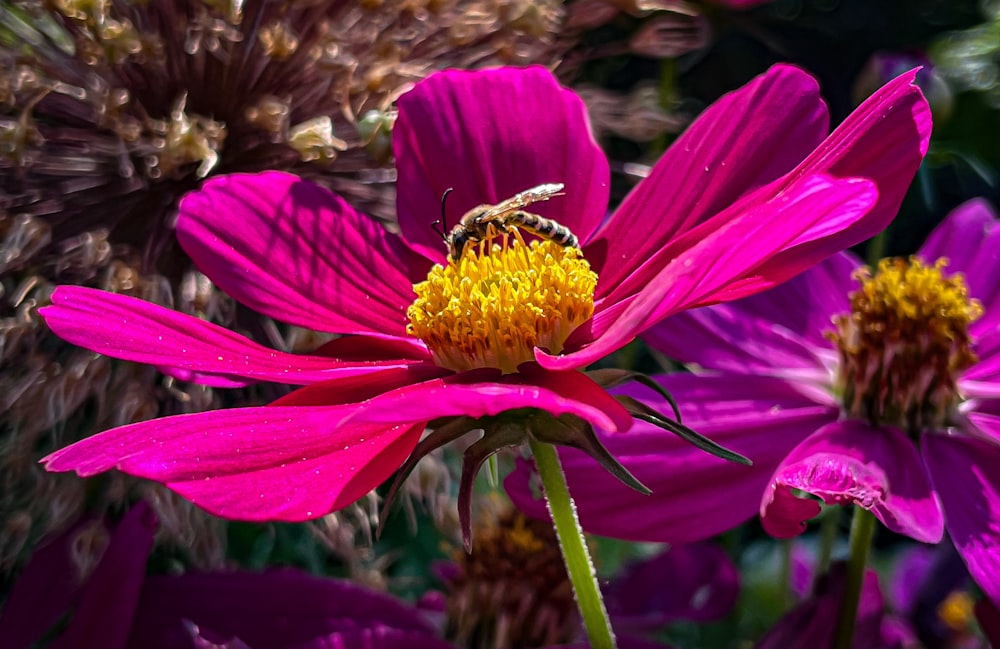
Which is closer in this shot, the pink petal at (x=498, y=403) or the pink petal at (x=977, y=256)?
the pink petal at (x=498, y=403)

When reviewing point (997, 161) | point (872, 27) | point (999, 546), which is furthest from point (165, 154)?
point (872, 27)

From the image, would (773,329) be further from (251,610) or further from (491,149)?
(251,610)

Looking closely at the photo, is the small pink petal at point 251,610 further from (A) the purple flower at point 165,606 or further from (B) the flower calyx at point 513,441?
(B) the flower calyx at point 513,441

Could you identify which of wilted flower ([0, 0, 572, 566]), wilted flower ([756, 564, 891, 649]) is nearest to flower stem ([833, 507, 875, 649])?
wilted flower ([756, 564, 891, 649])

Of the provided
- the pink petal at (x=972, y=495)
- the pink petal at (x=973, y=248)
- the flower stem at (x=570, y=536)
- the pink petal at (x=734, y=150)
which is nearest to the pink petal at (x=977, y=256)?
the pink petal at (x=973, y=248)

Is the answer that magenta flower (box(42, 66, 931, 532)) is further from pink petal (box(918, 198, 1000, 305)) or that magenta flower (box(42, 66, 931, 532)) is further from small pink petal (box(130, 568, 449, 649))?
pink petal (box(918, 198, 1000, 305))

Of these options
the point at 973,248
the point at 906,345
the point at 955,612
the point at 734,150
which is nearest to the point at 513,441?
the point at 734,150

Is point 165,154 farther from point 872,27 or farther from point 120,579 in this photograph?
point 872,27
